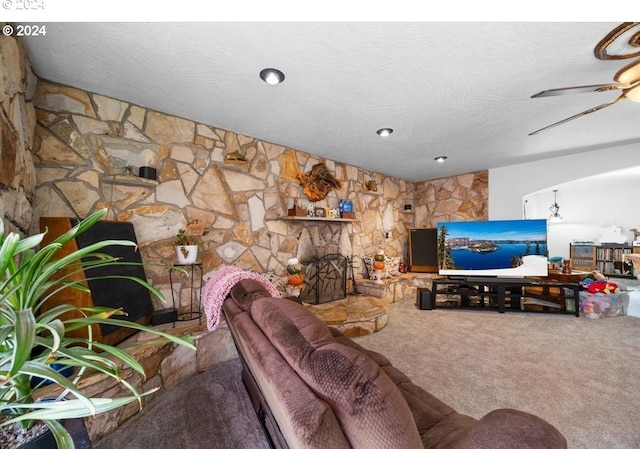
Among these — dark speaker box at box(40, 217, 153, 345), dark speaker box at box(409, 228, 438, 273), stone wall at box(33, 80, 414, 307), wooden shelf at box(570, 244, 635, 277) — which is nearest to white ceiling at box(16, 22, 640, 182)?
stone wall at box(33, 80, 414, 307)

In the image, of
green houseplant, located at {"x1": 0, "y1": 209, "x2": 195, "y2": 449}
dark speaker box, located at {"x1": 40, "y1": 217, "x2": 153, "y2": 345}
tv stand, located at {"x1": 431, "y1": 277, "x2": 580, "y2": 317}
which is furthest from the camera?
tv stand, located at {"x1": 431, "y1": 277, "x2": 580, "y2": 317}

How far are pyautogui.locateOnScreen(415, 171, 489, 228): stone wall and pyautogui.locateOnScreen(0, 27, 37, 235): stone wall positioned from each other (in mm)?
5410

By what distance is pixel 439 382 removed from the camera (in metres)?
1.90

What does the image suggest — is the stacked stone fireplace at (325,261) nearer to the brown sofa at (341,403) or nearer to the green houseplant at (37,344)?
the brown sofa at (341,403)

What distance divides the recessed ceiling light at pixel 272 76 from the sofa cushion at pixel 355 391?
67.9 inches

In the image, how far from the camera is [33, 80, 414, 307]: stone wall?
1.88 metres

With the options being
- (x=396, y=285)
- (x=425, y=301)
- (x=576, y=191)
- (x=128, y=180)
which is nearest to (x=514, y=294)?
(x=425, y=301)

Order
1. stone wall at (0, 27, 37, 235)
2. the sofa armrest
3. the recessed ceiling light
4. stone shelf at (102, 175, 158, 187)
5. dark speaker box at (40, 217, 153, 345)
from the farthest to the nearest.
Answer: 1. stone shelf at (102, 175, 158, 187)
2. the recessed ceiling light
3. dark speaker box at (40, 217, 153, 345)
4. stone wall at (0, 27, 37, 235)
5. the sofa armrest

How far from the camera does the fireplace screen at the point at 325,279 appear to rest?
340 cm

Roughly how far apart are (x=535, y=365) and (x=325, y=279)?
2388 millimetres

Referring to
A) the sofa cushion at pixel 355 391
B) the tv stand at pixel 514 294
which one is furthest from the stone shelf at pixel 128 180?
→ the tv stand at pixel 514 294

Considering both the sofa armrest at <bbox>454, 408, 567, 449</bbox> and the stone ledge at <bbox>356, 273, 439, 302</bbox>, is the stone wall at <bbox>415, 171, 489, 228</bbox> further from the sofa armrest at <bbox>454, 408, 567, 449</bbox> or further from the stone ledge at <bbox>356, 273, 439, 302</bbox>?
the sofa armrest at <bbox>454, 408, 567, 449</bbox>

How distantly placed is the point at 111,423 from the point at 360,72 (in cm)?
277
